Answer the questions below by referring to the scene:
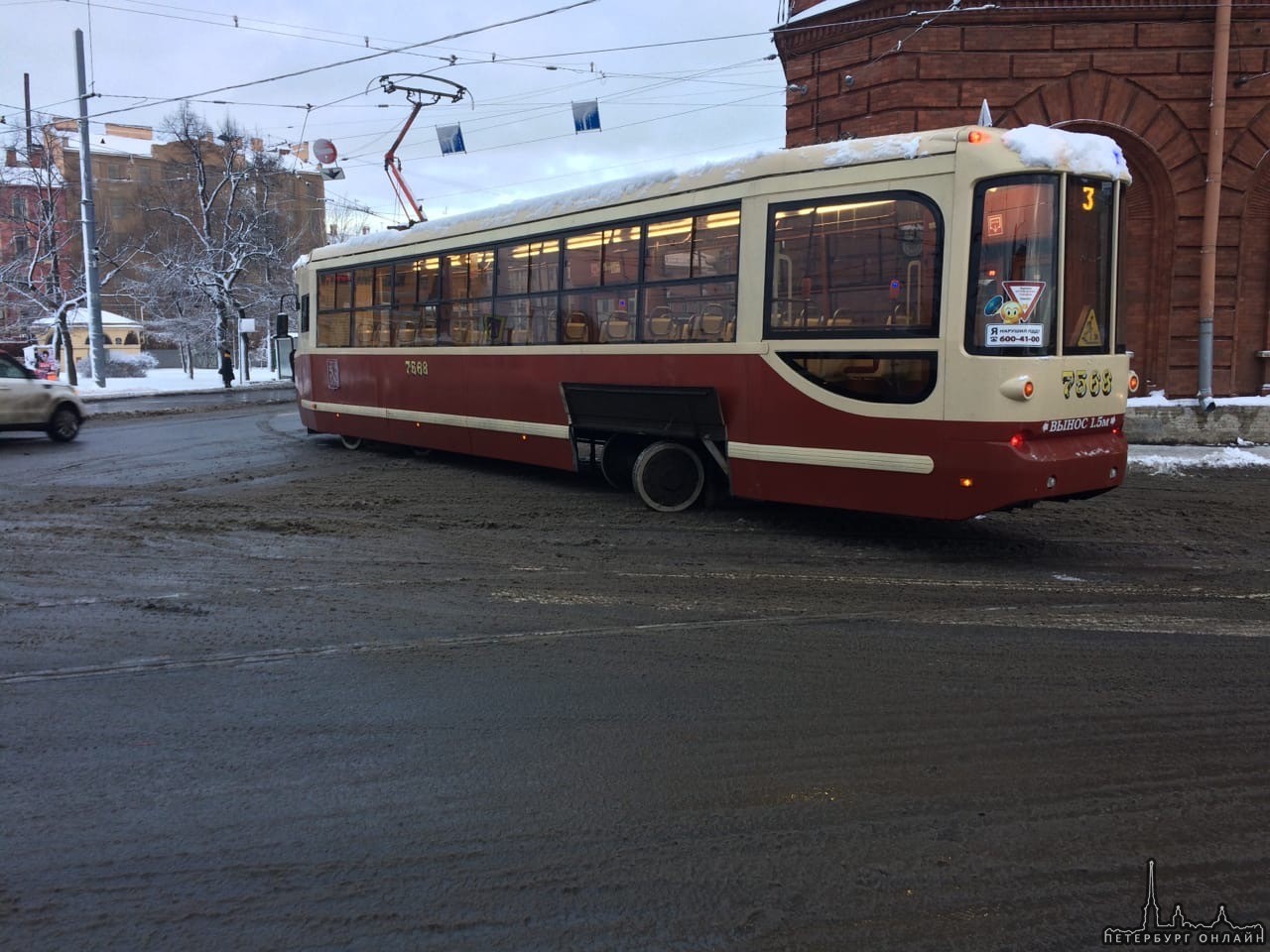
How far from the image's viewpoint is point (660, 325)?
912 centimetres

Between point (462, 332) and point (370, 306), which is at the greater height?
point (370, 306)

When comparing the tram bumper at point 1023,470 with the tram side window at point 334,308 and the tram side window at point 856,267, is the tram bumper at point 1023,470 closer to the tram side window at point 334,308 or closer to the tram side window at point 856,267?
the tram side window at point 856,267

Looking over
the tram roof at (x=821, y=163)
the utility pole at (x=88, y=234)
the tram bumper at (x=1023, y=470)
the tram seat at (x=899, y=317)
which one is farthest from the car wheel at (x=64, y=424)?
the utility pole at (x=88, y=234)

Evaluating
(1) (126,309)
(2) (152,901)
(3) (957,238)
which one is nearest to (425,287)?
(3) (957,238)

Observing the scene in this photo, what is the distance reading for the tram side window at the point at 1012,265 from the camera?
6941 millimetres

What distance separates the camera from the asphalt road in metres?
2.95

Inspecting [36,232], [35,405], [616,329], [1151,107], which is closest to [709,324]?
[616,329]

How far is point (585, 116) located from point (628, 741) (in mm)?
17349

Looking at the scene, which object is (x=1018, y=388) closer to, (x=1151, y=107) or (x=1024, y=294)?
(x=1024, y=294)

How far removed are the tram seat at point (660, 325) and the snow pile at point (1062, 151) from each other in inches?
128

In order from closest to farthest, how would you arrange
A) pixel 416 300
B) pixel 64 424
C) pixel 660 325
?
pixel 660 325
pixel 416 300
pixel 64 424

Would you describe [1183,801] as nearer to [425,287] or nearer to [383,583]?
[383,583]

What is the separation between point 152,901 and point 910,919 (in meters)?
2.30

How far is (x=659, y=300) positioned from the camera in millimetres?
9117
